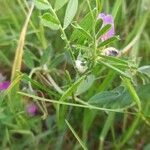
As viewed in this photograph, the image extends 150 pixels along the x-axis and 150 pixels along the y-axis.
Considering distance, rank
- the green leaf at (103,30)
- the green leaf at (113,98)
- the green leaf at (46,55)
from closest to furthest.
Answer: the green leaf at (103,30) < the green leaf at (113,98) < the green leaf at (46,55)

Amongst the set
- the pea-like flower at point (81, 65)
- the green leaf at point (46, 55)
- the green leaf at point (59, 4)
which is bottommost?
the green leaf at point (46, 55)

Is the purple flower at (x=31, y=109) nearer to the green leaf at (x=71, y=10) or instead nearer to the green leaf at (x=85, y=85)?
the green leaf at (x=85, y=85)

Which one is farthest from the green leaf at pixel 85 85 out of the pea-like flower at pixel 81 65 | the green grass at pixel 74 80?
the pea-like flower at pixel 81 65

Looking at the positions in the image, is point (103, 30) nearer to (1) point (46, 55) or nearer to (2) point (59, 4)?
(2) point (59, 4)

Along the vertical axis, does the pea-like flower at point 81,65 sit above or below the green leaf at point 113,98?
above

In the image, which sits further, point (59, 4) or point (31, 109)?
point (31, 109)

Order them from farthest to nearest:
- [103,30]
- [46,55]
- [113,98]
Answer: [46,55], [113,98], [103,30]

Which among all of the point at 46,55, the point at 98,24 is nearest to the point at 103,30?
the point at 98,24

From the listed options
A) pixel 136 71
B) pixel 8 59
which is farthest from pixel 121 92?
pixel 8 59

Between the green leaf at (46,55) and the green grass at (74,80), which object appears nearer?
the green grass at (74,80)
